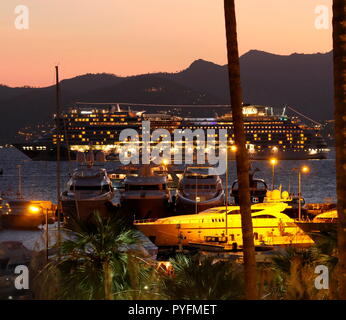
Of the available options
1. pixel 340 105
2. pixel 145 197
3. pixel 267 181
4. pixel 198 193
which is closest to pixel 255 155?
pixel 267 181

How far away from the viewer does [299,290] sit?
630cm

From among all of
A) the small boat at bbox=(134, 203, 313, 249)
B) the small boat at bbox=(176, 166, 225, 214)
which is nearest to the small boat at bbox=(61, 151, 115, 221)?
the small boat at bbox=(176, 166, 225, 214)

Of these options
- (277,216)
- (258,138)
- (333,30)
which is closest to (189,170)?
(277,216)

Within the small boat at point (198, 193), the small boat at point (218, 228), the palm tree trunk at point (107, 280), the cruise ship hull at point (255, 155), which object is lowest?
the small boat at point (218, 228)

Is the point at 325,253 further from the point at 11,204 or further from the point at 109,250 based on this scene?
the point at 11,204

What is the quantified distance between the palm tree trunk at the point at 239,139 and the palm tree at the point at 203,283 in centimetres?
20

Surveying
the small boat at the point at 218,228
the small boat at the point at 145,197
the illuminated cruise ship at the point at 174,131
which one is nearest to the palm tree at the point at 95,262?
the small boat at the point at 218,228

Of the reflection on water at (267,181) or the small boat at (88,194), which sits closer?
the small boat at (88,194)

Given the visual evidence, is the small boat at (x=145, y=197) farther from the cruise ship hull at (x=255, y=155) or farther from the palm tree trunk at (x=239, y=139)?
the cruise ship hull at (x=255, y=155)

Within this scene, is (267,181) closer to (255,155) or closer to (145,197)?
(255,155)

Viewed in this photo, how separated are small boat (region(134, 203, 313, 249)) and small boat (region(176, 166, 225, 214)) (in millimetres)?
8036

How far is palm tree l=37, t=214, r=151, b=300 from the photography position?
21.7ft

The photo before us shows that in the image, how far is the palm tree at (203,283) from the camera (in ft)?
19.6

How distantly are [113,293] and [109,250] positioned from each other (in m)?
0.50
